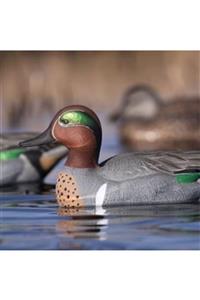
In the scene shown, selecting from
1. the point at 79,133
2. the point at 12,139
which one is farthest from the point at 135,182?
the point at 12,139

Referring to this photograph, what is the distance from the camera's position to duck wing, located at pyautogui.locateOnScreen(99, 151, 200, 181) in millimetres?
8727

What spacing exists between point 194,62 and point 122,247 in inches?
86.4

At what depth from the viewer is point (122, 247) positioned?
779 centimetres

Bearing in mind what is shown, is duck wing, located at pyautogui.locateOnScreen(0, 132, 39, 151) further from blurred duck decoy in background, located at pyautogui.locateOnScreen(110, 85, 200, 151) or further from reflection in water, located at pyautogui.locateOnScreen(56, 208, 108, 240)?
reflection in water, located at pyautogui.locateOnScreen(56, 208, 108, 240)

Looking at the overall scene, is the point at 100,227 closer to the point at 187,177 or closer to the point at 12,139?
the point at 187,177

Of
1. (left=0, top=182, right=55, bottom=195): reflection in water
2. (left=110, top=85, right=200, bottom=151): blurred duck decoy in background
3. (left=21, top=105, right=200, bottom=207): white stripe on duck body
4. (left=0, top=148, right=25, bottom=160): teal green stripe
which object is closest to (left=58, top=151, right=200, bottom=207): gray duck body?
(left=21, top=105, right=200, bottom=207): white stripe on duck body

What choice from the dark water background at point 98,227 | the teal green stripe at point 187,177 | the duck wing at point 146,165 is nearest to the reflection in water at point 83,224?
the dark water background at point 98,227

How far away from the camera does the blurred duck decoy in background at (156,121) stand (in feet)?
34.6

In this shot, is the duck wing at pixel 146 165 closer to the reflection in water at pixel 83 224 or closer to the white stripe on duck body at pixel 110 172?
the white stripe on duck body at pixel 110 172
